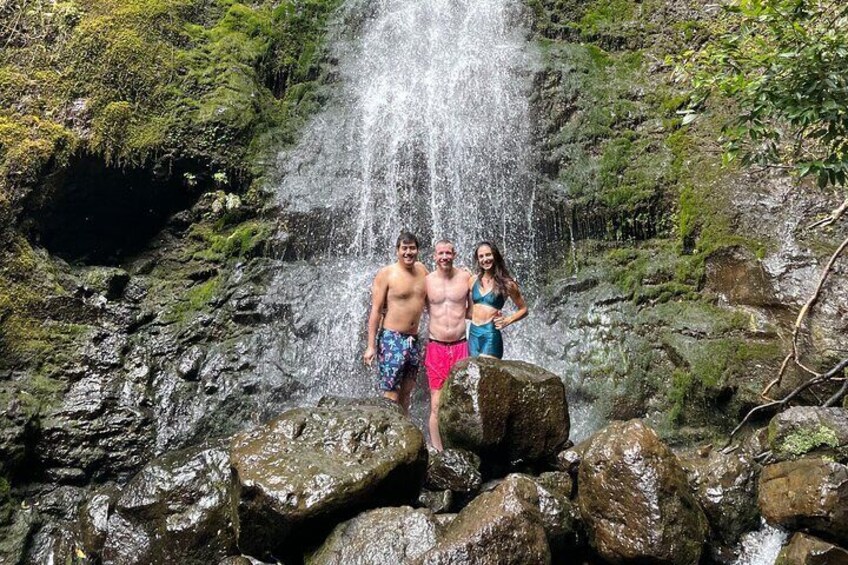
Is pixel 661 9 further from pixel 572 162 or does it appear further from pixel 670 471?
pixel 670 471

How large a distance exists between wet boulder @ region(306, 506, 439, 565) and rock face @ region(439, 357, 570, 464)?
3.58ft

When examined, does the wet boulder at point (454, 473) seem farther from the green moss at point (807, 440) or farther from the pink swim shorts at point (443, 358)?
the green moss at point (807, 440)

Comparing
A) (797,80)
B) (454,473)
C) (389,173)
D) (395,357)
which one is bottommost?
(454,473)

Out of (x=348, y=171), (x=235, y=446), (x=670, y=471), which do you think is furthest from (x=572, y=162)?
(x=235, y=446)

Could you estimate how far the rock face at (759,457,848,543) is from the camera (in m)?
4.11

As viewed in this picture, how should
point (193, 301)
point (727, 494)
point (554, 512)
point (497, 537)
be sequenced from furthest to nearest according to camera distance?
point (193, 301) < point (727, 494) < point (554, 512) < point (497, 537)

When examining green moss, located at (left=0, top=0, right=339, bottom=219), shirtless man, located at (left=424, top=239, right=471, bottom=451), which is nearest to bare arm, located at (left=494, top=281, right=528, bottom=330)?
shirtless man, located at (left=424, top=239, right=471, bottom=451)

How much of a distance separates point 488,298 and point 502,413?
1307 millimetres

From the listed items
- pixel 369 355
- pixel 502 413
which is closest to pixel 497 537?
pixel 502 413

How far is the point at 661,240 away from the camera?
27.8 ft

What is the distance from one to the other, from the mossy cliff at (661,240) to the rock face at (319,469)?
3.58 meters

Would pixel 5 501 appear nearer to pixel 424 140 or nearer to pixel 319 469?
pixel 319 469

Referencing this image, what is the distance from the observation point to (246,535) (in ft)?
13.9

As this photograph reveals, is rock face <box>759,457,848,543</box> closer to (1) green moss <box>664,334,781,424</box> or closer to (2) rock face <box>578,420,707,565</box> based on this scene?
(2) rock face <box>578,420,707,565</box>
